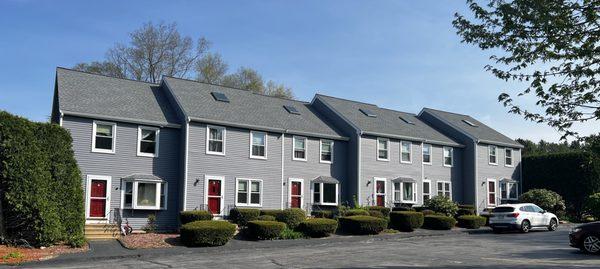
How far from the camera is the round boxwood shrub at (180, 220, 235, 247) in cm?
2178

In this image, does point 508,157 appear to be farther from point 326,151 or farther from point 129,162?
point 129,162

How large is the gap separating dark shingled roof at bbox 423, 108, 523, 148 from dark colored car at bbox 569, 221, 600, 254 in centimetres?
2311

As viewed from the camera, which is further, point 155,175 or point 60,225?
point 155,175

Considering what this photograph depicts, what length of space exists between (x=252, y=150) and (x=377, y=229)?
7995 mm

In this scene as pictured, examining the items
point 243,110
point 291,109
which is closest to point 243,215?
point 243,110

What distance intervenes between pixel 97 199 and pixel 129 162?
7.45 ft

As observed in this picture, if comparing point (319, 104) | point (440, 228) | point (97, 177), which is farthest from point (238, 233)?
point (319, 104)

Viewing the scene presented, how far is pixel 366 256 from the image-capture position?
727 inches

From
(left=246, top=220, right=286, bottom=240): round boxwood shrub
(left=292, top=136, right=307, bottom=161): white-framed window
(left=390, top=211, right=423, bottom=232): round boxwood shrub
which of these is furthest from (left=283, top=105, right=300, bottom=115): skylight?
(left=246, top=220, right=286, bottom=240): round boxwood shrub

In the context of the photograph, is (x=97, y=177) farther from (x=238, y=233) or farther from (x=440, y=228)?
(x=440, y=228)

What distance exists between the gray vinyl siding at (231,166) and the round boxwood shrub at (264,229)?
4.46 m

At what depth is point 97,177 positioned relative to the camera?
25359 millimetres

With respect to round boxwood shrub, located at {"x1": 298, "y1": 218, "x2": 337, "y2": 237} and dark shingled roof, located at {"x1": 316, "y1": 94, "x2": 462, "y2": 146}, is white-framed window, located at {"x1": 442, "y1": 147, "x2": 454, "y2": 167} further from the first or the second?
round boxwood shrub, located at {"x1": 298, "y1": 218, "x2": 337, "y2": 237}

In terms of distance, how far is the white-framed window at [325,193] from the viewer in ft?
109
